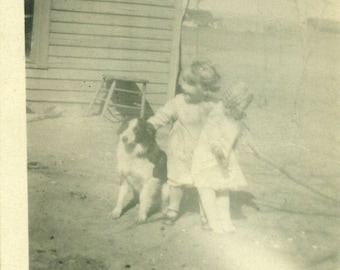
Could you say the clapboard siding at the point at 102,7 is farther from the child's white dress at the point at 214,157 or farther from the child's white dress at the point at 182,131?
the child's white dress at the point at 214,157

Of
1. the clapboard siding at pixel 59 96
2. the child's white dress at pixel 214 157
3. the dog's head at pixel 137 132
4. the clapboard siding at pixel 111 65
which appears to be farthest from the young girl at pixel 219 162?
the clapboard siding at pixel 111 65

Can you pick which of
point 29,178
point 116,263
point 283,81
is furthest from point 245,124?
point 29,178

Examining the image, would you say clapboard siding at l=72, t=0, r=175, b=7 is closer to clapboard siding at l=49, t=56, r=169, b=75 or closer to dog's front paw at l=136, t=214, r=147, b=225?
clapboard siding at l=49, t=56, r=169, b=75

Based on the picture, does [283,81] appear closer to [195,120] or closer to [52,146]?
[195,120]

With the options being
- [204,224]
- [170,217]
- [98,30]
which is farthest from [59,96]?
[204,224]

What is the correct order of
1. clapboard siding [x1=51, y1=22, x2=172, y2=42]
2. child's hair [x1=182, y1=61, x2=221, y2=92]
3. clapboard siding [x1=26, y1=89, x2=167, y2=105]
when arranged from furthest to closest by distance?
→ clapboard siding [x1=51, y1=22, x2=172, y2=42] → child's hair [x1=182, y1=61, x2=221, y2=92] → clapboard siding [x1=26, y1=89, x2=167, y2=105]

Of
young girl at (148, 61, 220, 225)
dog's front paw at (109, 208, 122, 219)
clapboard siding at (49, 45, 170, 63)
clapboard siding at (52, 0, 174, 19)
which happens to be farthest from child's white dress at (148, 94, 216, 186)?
clapboard siding at (52, 0, 174, 19)
